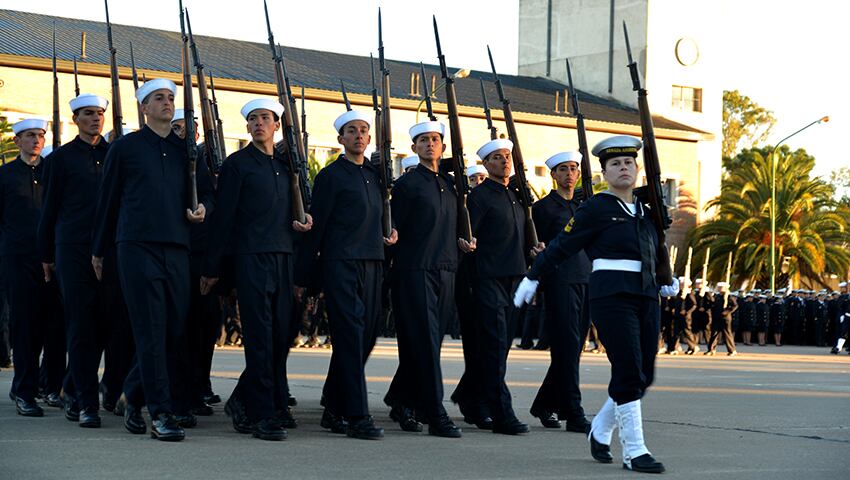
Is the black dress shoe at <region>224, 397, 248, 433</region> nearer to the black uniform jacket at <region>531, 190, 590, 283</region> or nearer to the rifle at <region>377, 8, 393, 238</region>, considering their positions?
the rifle at <region>377, 8, 393, 238</region>

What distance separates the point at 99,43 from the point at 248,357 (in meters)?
43.5

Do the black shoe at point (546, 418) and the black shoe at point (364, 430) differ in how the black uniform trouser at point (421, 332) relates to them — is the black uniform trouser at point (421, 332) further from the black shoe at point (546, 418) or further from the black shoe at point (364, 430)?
the black shoe at point (546, 418)

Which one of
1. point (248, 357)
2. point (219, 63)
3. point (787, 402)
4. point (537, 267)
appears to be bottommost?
point (787, 402)

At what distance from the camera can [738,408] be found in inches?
531

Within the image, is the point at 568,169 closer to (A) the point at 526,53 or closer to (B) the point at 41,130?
(B) the point at 41,130

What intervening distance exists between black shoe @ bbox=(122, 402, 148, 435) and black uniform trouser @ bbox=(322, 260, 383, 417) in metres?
1.37

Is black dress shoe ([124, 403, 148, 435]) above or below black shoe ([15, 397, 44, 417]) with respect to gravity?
above

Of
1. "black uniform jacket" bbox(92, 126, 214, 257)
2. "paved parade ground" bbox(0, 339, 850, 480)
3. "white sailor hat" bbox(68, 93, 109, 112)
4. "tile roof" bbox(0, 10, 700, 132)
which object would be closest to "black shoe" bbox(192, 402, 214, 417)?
"paved parade ground" bbox(0, 339, 850, 480)

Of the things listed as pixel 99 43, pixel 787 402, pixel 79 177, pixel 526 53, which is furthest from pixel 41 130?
pixel 526 53

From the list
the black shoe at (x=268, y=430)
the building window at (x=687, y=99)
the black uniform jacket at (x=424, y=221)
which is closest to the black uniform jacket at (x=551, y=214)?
the black uniform jacket at (x=424, y=221)

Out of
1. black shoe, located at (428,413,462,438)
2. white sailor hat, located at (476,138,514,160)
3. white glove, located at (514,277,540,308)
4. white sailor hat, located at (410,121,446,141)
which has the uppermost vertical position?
white sailor hat, located at (410,121,446,141)

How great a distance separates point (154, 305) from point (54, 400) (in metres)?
2.81

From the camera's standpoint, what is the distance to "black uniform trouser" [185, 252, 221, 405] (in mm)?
11008

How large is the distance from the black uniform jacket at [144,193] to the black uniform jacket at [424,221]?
1.82 metres
